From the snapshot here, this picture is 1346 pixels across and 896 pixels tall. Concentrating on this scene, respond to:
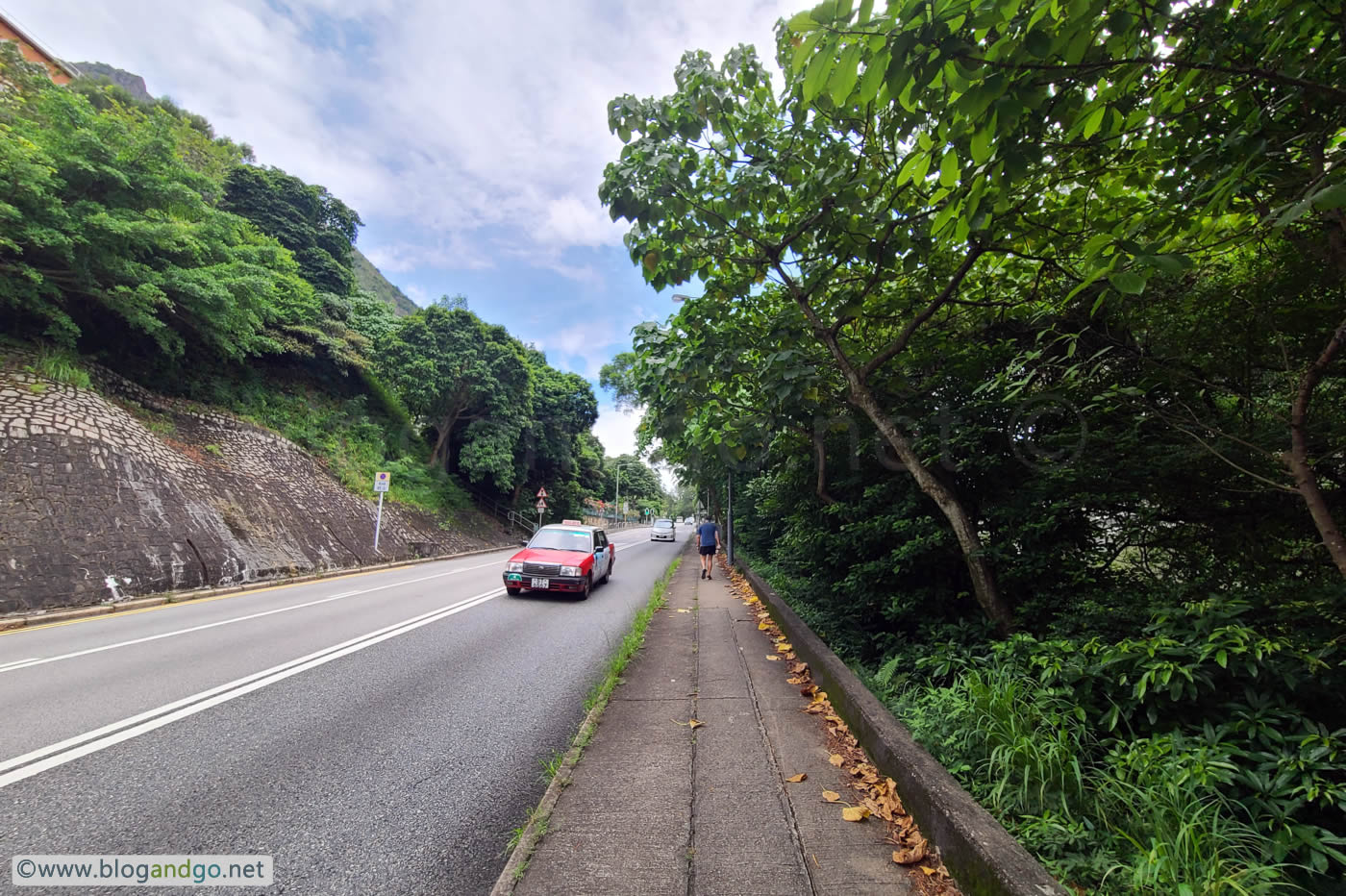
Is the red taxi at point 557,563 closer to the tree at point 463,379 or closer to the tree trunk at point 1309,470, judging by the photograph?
the tree trunk at point 1309,470

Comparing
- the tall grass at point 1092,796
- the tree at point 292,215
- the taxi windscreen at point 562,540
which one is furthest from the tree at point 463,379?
the tall grass at point 1092,796

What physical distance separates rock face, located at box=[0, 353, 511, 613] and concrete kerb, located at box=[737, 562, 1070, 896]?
37.3ft

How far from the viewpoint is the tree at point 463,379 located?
77.8 feet

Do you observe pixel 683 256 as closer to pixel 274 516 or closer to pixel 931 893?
pixel 931 893

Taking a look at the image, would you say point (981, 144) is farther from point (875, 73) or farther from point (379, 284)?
point (379, 284)

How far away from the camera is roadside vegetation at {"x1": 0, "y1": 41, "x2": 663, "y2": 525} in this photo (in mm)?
10727

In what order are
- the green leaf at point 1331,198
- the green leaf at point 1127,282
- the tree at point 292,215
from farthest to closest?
the tree at point 292,215, the green leaf at point 1127,282, the green leaf at point 1331,198

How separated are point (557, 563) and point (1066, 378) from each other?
26.9 ft

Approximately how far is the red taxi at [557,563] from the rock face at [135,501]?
21.0 ft

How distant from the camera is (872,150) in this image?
394 cm

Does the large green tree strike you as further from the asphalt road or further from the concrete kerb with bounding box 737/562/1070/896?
the concrete kerb with bounding box 737/562/1070/896

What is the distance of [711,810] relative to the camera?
268 cm

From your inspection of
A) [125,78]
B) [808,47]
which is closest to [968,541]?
[808,47]

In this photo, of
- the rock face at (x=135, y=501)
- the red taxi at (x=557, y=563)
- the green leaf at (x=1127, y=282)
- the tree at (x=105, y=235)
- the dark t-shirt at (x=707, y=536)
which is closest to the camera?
the green leaf at (x=1127, y=282)
